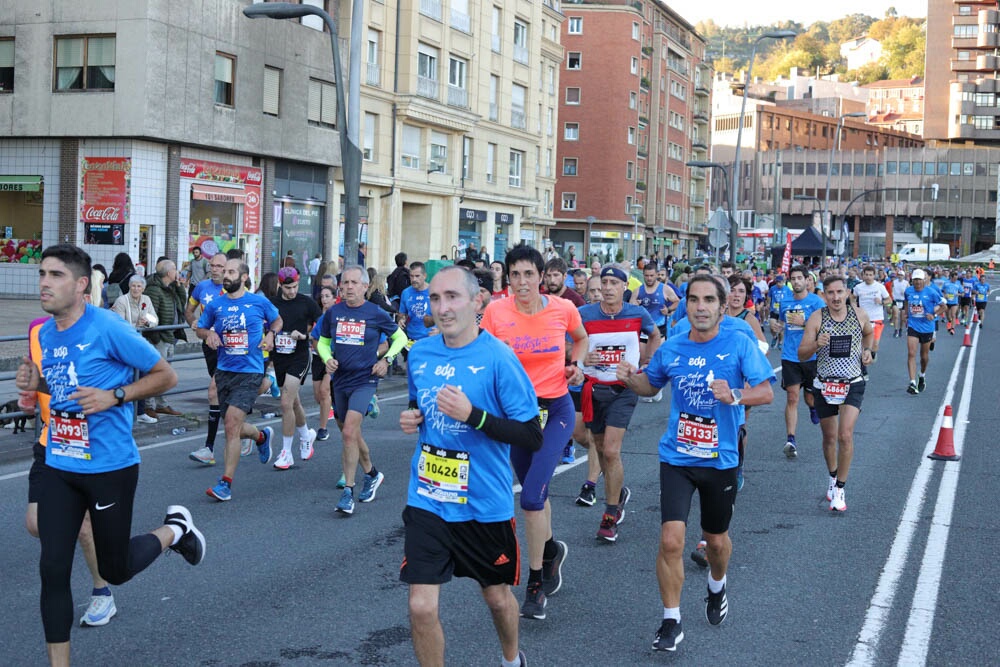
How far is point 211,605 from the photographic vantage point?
20.4 feet

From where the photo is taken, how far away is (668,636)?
18.0 ft

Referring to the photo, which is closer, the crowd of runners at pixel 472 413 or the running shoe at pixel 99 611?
the crowd of runners at pixel 472 413

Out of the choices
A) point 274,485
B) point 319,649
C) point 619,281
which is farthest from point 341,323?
point 319,649

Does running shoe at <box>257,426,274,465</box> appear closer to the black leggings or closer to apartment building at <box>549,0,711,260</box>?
the black leggings

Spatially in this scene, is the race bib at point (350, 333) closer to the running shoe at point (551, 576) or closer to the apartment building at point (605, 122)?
the running shoe at point (551, 576)

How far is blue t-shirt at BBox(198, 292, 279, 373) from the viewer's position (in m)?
9.59

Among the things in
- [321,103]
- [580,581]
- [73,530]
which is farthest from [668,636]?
[321,103]

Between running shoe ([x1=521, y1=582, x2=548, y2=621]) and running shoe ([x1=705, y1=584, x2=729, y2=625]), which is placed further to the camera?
running shoe ([x1=521, y1=582, x2=548, y2=621])

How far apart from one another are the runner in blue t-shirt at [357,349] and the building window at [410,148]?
103ft

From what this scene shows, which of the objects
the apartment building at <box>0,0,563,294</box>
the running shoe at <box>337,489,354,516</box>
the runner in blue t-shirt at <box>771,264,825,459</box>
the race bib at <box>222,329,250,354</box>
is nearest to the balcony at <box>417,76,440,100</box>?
the apartment building at <box>0,0,563,294</box>

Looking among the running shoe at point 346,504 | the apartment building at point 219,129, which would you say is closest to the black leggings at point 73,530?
the running shoe at point 346,504

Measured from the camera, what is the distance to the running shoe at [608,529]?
786 centimetres

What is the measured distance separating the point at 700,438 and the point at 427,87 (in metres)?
36.9

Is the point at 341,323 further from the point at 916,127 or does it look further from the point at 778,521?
the point at 916,127
